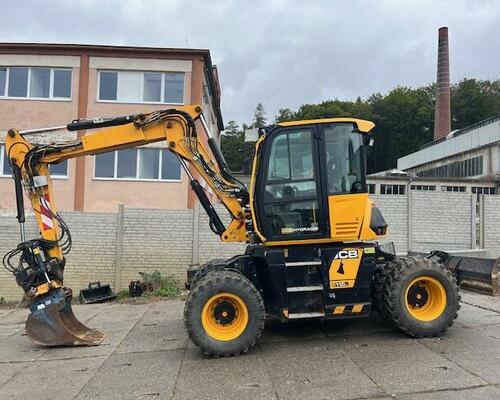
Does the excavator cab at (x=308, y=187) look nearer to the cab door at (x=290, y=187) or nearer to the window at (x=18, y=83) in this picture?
the cab door at (x=290, y=187)

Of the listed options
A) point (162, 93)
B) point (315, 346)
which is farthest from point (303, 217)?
point (162, 93)

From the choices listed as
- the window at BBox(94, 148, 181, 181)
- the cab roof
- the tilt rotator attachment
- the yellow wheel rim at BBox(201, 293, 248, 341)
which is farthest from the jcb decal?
the window at BBox(94, 148, 181, 181)

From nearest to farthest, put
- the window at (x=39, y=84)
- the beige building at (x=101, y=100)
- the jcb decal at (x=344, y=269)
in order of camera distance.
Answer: the jcb decal at (x=344, y=269) < the beige building at (x=101, y=100) < the window at (x=39, y=84)

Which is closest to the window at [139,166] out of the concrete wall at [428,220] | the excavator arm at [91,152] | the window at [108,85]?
the window at [108,85]

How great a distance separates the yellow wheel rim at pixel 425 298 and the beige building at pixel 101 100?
13376 mm

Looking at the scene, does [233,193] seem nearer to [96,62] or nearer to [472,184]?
[96,62]

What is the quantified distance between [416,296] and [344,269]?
3.91ft

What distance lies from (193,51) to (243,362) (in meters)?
15.9

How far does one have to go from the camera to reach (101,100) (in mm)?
20312

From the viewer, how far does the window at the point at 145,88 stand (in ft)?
66.6

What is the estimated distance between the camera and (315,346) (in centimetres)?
696

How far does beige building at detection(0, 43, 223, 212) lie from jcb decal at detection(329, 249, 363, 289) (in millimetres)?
13195

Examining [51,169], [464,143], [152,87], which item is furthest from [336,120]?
[464,143]

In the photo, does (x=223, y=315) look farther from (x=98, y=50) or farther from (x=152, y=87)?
(x=98, y=50)
